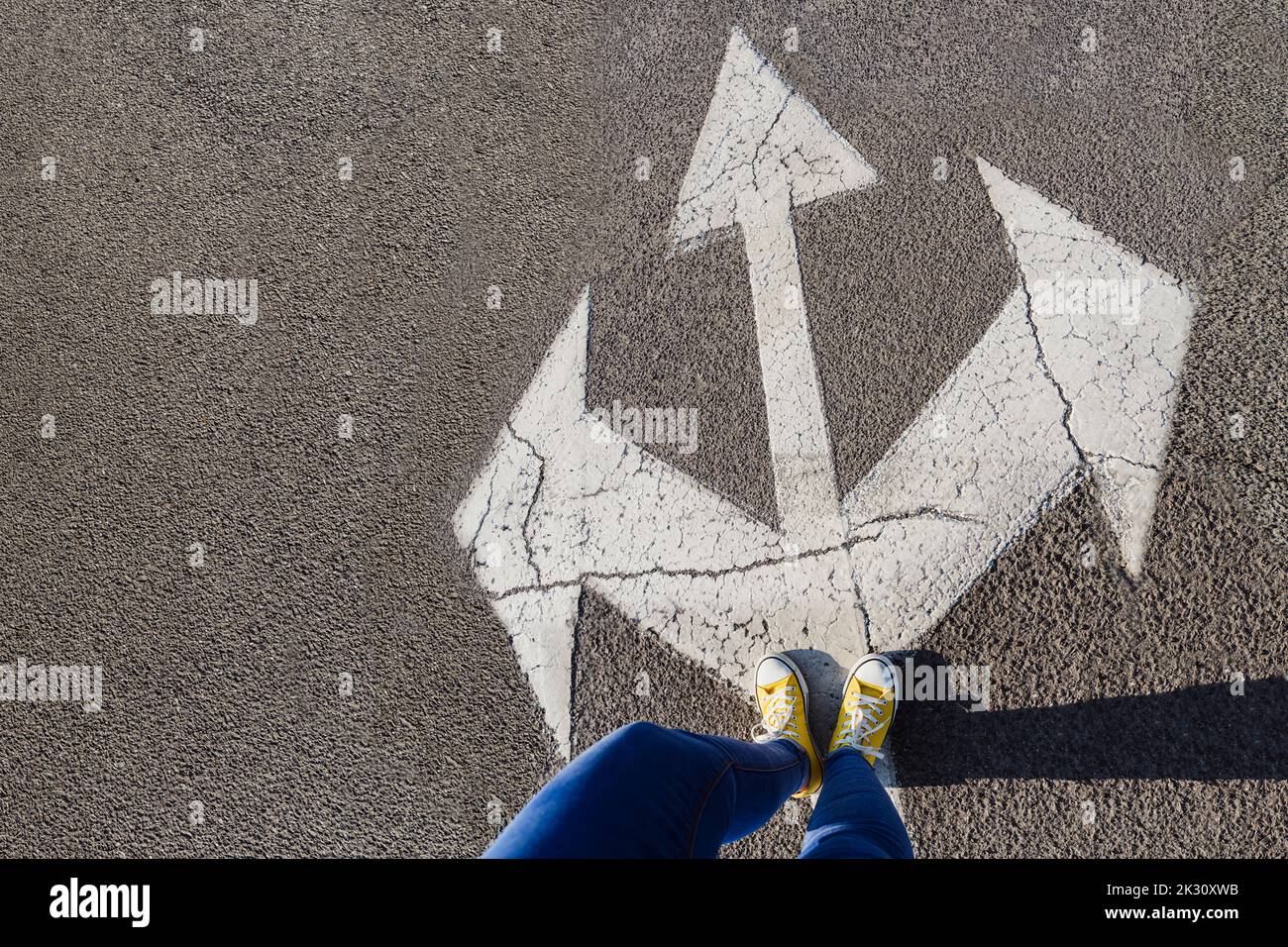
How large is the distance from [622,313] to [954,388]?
1.32 meters

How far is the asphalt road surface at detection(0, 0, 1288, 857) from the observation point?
3.13 metres

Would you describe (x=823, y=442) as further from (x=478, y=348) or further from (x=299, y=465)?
(x=299, y=465)

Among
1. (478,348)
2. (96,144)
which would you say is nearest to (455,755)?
(478,348)

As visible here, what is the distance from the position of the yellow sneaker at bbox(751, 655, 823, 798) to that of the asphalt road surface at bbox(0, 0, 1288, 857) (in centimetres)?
12

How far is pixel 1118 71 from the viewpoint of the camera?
3.38 m

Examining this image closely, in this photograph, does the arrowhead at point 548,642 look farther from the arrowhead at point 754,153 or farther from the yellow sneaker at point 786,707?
the arrowhead at point 754,153

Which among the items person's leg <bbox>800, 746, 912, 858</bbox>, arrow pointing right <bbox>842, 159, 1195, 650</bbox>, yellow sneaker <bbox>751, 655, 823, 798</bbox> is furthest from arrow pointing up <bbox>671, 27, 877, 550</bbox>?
person's leg <bbox>800, 746, 912, 858</bbox>

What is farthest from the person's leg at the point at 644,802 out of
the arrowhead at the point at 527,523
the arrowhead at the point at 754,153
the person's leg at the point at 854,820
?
the arrowhead at the point at 754,153

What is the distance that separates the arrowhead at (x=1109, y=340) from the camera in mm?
3150

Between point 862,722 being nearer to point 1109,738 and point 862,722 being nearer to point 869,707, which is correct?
point 869,707

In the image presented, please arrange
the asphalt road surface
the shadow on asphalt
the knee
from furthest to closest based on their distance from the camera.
Result: the asphalt road surface < the shadow on asphalt < the knee

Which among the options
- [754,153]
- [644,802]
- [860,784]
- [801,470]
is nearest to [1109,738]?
[860,784]

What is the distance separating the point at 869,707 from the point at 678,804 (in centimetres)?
115

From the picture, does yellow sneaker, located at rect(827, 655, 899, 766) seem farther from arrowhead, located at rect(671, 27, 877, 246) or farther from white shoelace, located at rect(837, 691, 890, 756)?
arrowhead, located at rect(671, 27, 877, 246)
